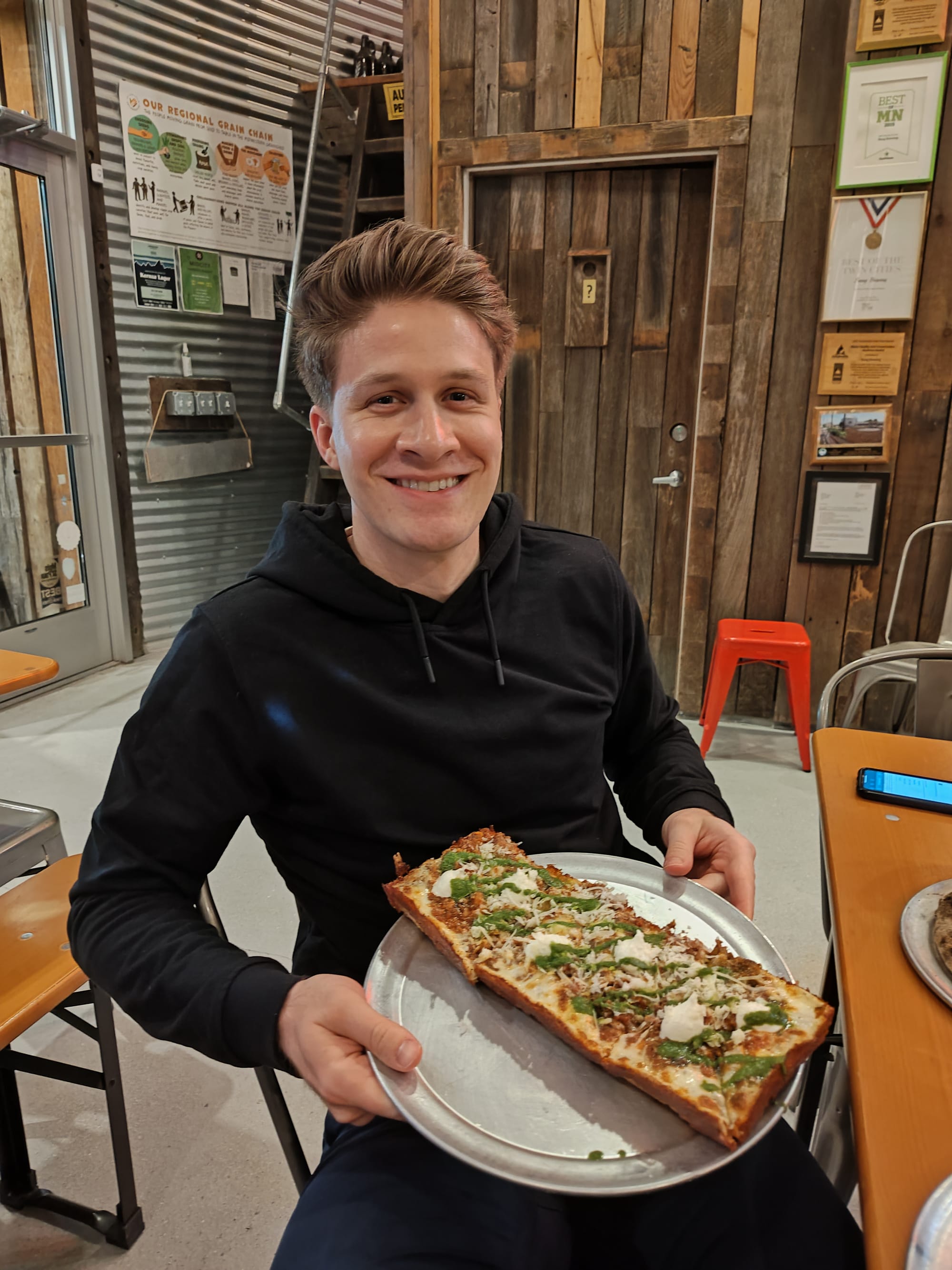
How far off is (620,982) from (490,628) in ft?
1.64

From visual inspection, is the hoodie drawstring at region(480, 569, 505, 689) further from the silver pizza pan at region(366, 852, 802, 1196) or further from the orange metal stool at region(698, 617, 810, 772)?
the orange metal stool at region(698, 617, 810, 772)

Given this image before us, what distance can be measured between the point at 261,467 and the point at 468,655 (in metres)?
4.32

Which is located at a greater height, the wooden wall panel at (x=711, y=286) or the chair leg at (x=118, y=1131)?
the wooden wall panel at (x=711, y=286)

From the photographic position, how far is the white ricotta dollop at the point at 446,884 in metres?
0.97

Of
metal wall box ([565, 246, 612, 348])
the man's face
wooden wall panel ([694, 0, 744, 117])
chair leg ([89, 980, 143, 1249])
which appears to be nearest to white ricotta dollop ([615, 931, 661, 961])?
the man's face

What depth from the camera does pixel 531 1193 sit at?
854 mm

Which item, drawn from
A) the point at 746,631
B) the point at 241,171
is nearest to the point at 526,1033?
the point at 746,631

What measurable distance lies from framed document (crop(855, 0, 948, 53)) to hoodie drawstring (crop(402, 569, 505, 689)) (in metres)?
3.11

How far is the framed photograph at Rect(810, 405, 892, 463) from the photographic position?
330cm

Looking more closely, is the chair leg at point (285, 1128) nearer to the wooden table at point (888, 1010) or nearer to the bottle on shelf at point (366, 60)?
the wooden table at point (888, 1010)

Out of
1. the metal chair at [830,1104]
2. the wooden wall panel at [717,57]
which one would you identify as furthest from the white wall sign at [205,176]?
the metal chair at [830,1104]

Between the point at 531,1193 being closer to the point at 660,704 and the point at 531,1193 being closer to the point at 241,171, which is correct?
the point at 660,704

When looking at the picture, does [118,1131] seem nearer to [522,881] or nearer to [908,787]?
[522,881]

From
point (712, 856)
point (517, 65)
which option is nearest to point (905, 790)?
point (712, 856)
